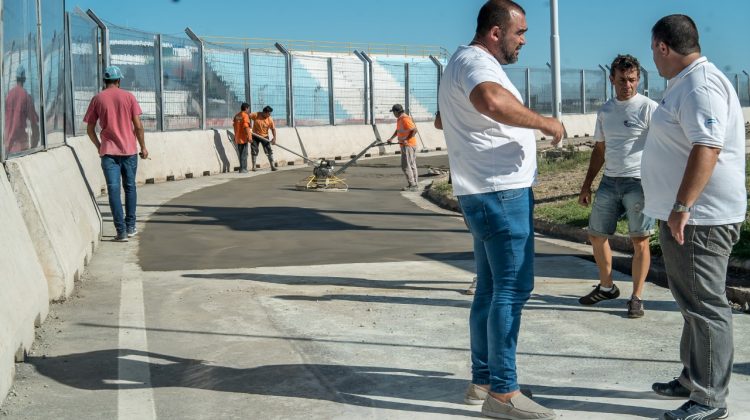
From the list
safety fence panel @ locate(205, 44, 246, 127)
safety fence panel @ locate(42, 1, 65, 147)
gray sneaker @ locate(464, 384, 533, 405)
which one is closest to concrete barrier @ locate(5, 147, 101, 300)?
safety fence panel @ locate(42, 1, 65, 147)

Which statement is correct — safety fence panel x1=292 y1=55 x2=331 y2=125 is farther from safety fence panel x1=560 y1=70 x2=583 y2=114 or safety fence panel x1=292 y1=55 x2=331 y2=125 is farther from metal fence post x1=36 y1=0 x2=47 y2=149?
metal fence post x1=36 y1=0 x2=47 y2=149

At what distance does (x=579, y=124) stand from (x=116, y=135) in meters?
31.9

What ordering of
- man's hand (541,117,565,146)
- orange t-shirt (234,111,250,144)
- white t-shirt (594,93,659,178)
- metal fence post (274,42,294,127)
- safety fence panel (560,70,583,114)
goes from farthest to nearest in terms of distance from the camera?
safety fence panel (560,70,583,114), metal fence post (274,42,294,127), orange t-shirt (234,111,250,144), white t-shirt (594,93,659,178), man's hand (541,117,565,146)

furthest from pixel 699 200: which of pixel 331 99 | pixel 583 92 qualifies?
pixel 583 92

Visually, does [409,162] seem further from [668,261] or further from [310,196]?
[668,261]

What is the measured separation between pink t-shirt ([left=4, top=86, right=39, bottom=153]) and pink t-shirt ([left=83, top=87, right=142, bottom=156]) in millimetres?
2037

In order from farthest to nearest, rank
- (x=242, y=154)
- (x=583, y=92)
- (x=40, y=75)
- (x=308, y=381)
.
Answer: (x=583, y=92)
(x=242, y=154)
(x=40, y=75)
(x=308, y=381)

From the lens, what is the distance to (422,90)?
3475cm

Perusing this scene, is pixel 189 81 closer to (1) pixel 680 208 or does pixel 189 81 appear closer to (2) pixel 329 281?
(2) pixel 329 281

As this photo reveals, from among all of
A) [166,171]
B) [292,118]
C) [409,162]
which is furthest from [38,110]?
[292,118]

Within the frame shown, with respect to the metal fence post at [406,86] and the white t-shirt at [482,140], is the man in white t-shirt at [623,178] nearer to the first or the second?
the white t-shirt at [482,140]

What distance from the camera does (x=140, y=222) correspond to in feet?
44.1

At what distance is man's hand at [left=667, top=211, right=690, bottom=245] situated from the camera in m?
4.61

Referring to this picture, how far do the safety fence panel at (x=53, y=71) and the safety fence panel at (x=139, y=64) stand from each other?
7944 millimetres
